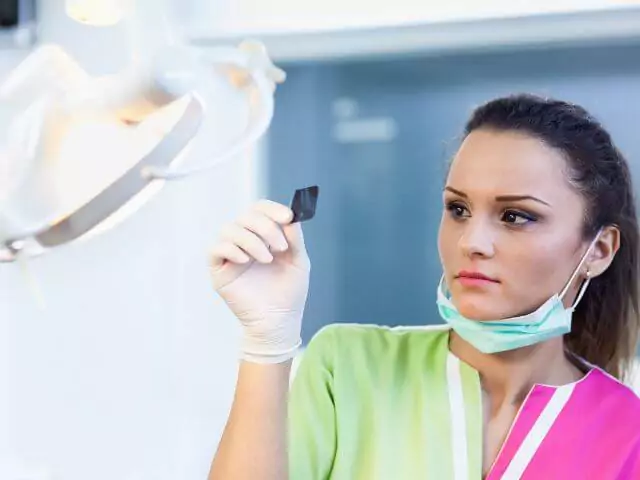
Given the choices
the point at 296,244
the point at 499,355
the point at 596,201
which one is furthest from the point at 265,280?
the point at 596,201

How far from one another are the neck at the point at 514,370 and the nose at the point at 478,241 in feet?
0.56

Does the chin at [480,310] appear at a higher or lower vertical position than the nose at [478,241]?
lower

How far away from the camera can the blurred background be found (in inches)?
55.7

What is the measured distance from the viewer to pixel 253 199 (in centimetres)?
157

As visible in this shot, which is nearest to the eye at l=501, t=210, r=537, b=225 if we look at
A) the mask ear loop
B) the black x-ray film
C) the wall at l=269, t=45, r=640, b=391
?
the mask ear loop

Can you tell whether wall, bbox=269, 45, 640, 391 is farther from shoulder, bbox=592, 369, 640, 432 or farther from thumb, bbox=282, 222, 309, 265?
thumb, bbox=282, 222, 309, 265

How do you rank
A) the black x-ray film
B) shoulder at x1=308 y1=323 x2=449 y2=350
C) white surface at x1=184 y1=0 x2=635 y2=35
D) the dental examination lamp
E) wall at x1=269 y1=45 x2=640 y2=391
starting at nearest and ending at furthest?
the dental examination lamp
the black x-ray film
shoulder at x1=308 y1=323 x2=449 y2=350
white surface at x1=184 y1=0 x2=635 y2=35
wall at x1=269 y1=45 x2=640 y2=391

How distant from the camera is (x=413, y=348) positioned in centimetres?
116

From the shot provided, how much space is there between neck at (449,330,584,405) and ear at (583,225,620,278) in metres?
0.12

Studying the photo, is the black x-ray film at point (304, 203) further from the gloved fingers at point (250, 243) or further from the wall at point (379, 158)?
the wall at point (379, 158)

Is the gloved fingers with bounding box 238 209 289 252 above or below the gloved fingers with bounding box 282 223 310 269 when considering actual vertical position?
above

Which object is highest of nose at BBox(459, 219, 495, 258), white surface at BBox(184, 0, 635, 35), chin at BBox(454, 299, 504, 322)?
white surface at BBox(184, 0, 635, 35)

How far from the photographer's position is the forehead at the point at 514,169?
1.06 m

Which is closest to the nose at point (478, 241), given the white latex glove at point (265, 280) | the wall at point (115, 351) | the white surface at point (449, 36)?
the white latex glove at point (265, 280)
